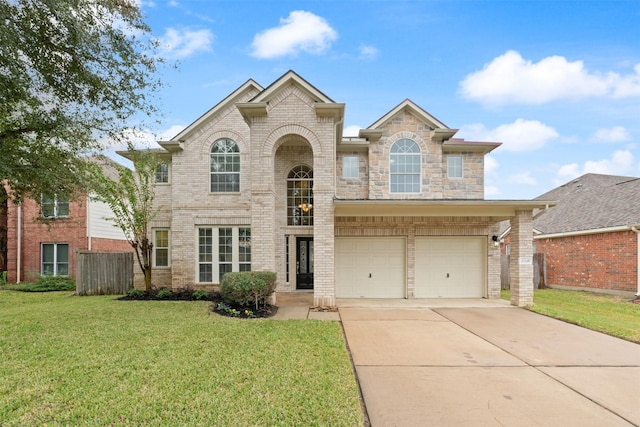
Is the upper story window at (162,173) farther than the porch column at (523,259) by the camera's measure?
Yes

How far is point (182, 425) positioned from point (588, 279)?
16.8m

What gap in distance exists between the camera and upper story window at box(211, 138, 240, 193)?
12531 mm

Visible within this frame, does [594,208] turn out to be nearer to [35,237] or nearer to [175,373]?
[175,373]

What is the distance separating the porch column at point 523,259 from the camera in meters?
10.1

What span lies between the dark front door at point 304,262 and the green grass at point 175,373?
490cm

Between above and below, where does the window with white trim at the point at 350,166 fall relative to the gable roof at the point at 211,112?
below

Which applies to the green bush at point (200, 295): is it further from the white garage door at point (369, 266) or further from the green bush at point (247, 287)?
the white garage door at point (369, 266)

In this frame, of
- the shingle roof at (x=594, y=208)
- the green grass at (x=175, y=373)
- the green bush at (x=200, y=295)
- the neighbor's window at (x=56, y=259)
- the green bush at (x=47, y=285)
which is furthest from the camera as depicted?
the neighbor's window at (x=56, y=259)

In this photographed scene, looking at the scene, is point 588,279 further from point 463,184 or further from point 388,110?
point 388,110

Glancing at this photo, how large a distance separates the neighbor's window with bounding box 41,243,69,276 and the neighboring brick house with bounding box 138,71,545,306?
654 cm

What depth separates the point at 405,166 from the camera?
12641 mm

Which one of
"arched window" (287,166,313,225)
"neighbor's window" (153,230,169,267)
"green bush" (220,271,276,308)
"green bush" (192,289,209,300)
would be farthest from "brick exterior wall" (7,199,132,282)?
"green bush" (220,271,276,308)

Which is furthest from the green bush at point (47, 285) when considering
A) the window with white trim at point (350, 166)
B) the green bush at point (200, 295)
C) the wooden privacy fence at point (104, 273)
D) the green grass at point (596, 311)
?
the green grass at point (596, 311)

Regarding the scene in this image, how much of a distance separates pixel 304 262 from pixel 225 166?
4616 millimetres
